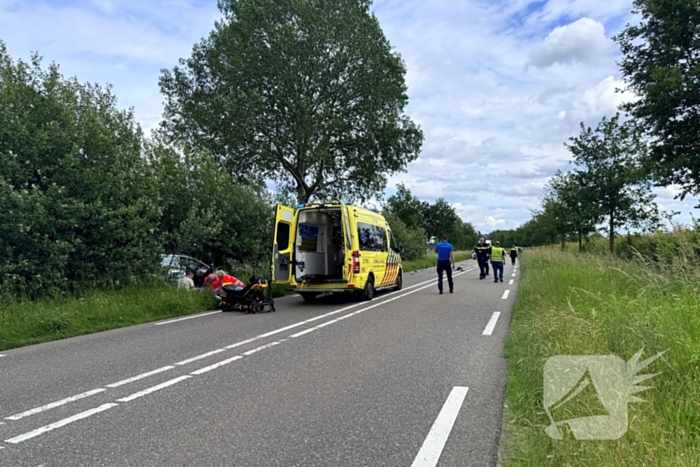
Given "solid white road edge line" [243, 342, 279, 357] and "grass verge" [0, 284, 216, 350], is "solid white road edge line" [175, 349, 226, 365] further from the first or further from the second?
"grass verge" [0, 284, 216, 350]

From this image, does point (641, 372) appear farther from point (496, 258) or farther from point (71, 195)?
point (496, 258)

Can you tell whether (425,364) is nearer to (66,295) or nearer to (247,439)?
(247,439)

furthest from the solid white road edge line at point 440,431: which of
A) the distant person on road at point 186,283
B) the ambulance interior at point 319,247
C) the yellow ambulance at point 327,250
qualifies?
the distant person on road at point 186,283

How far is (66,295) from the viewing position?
1159cm

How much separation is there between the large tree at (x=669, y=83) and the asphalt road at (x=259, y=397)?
1178cm

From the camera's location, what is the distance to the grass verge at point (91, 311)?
912cm

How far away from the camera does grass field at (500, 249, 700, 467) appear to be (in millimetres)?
3281

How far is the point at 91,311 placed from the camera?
10.6 meters

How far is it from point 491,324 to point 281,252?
660 cm

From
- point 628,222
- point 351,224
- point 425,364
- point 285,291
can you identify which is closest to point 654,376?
point 425,364

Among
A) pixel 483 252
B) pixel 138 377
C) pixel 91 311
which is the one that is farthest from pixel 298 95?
pixel 138 377

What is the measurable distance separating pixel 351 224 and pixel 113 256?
614cm

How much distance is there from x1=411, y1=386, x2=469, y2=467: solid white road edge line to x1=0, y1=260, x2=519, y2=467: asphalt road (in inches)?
0.6

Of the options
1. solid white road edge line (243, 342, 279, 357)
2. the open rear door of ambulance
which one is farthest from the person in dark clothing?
solid white road edge line (243, 342, 279, 357)
